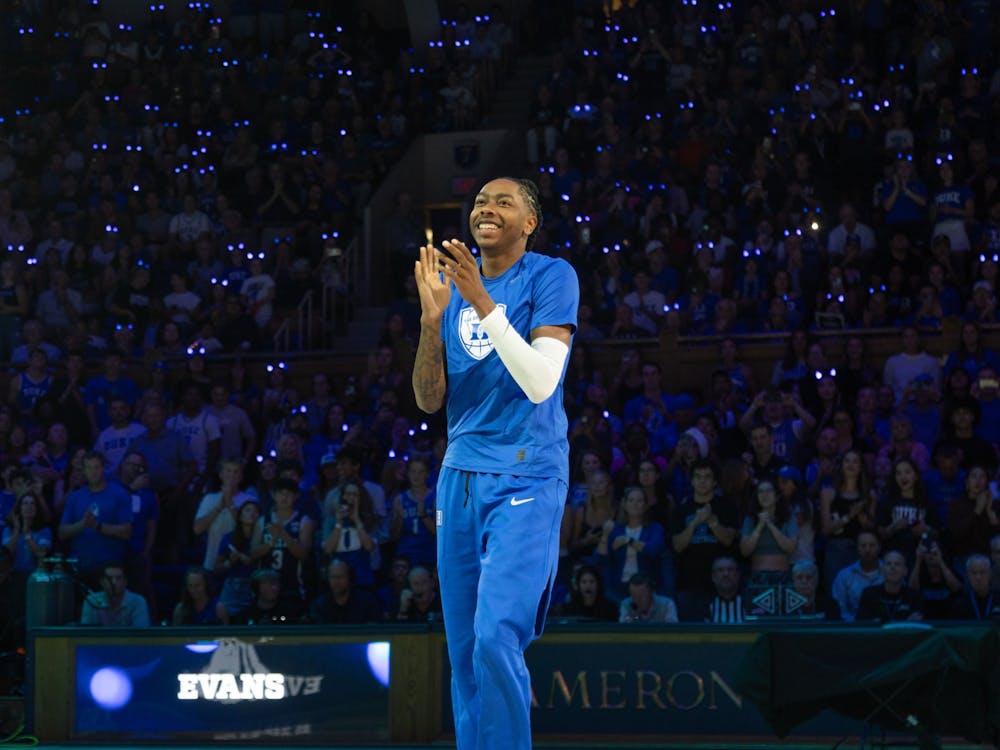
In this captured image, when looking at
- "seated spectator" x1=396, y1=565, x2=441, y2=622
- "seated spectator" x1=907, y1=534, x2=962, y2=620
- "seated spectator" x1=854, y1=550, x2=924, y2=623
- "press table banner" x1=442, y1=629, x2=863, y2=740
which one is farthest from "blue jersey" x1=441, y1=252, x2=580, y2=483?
"seated spectator" x1=907, y1=534, x2=962, y2=620

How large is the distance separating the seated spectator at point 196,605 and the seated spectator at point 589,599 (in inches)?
100

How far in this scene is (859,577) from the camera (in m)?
9.58

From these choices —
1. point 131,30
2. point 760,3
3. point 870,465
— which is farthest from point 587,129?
point 131,30

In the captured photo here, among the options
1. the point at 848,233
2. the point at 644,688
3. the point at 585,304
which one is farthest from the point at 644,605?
the point at 848,233

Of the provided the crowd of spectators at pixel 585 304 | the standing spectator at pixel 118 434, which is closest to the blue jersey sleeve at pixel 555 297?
the crowd of spectators at pixel 585 304

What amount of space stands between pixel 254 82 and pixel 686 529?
11.7 m

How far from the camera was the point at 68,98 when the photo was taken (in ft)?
65.6

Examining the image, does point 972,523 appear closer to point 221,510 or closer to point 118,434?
point 221,510

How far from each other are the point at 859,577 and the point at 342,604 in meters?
3.33

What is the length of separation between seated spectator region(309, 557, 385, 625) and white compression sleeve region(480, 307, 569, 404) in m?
5.74

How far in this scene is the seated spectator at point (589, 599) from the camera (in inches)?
374

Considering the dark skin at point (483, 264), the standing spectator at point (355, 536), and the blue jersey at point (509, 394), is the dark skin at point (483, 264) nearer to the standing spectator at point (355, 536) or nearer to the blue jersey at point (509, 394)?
the blue jersey at point (509, 394)

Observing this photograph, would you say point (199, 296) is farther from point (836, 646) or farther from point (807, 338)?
point (836, 646)

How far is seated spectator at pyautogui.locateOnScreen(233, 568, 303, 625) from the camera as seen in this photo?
33.0 ft
